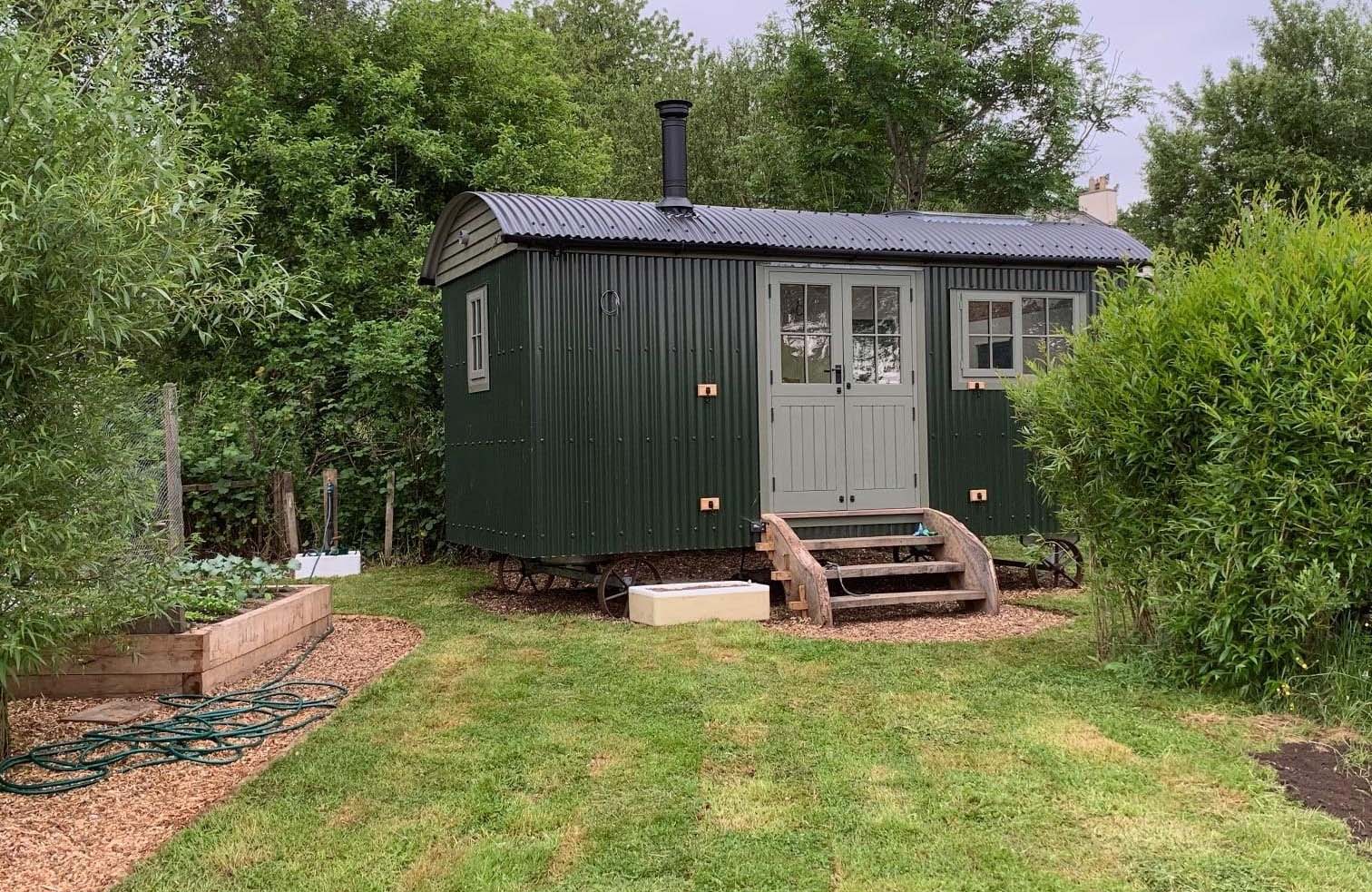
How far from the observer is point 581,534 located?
287 inches

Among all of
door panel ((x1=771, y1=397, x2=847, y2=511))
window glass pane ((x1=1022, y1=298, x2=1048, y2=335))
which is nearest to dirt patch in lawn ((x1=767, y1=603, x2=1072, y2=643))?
door panel ((x1=771, y1=397, x2=847, y2=511))

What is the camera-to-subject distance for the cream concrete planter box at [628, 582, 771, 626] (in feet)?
22.4

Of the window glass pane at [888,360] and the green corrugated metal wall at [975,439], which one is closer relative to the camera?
the window glass pane at [888,360]

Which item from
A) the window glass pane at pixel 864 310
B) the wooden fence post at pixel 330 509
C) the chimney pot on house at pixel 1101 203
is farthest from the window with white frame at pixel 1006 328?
the chimney pot on house at pixel 1101 203

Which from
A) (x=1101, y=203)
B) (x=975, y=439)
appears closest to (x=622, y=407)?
(x=975, y=439)

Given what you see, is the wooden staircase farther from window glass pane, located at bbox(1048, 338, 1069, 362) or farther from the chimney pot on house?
the chimney pot on house

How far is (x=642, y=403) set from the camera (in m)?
7.52

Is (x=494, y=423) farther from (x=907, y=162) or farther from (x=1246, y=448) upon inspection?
(x=907, y=162)

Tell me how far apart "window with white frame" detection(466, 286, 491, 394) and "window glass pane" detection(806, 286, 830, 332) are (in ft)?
7.73

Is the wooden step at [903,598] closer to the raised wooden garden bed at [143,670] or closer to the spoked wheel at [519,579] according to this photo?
the spoked wheel at [519,579]

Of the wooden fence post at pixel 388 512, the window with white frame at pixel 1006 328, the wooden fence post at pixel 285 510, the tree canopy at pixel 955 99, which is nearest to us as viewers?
the window with white frame at pixel 1006 328

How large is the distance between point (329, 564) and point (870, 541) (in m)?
4.75

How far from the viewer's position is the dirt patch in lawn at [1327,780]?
333 cm

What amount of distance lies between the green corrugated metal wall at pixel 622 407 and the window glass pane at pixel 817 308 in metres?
0.45
